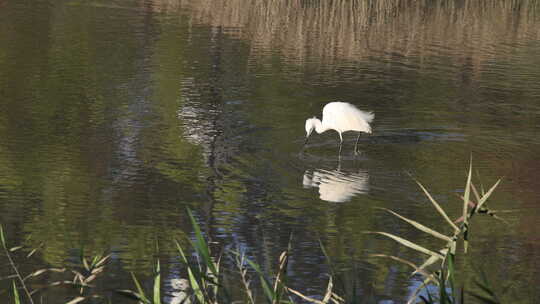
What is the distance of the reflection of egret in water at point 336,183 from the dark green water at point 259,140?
3 cm

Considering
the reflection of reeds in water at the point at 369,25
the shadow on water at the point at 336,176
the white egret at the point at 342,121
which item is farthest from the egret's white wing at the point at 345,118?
the reflection of reeds in water at the point at 369,25

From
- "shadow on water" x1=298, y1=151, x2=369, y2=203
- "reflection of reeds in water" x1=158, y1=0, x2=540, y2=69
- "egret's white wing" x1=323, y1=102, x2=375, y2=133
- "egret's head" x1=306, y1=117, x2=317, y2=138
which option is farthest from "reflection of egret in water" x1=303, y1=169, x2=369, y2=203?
"reflection of reeds in water" x1=158, y1=0, x2=540, y2=69

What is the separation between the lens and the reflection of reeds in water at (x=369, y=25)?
18.2 meters

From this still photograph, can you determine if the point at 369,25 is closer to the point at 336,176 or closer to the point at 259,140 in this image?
the point at 259,140

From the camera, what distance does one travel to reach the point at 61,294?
6.35m

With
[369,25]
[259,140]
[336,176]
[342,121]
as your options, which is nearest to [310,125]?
[342,121]

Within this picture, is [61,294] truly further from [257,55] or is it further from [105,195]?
[257,55]

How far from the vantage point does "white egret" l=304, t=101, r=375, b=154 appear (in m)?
10.7

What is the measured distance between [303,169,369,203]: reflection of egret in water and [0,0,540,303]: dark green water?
32 mm

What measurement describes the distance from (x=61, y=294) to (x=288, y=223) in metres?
2.38

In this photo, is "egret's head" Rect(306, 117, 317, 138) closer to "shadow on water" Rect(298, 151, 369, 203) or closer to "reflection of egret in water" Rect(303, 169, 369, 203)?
"shadow on water" Rect(298, 151, 369, 203)

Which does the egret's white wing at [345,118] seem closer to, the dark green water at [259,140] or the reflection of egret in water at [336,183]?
the dark green water at [259,140]

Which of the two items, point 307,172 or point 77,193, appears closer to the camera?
point 77,193

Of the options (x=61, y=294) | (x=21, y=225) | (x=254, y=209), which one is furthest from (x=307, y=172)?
(x=61, y=294)
